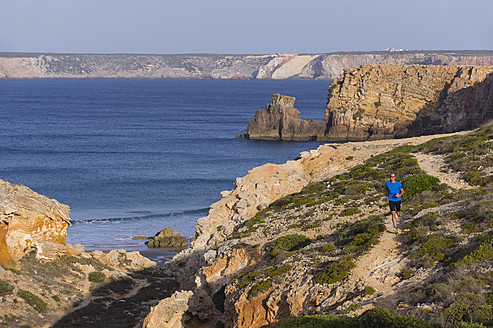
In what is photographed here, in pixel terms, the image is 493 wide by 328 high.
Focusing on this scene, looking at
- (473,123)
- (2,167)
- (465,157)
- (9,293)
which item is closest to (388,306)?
(465,157)

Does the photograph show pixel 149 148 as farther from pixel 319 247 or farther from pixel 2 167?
pixel 319 247

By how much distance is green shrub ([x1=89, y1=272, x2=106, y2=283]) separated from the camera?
130 ft

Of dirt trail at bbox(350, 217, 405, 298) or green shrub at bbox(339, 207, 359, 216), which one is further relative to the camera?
green shrub at bbox(339, 207, 359, 216)

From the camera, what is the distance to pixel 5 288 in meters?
31.5

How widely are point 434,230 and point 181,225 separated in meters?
45.5

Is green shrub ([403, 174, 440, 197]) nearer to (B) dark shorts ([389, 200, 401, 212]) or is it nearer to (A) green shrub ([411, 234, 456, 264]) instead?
(B) dark shorts ([389, 200, 401, 212])

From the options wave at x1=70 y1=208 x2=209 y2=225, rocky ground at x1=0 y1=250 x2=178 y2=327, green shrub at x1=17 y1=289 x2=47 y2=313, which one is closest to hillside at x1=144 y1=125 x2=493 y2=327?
rocky ground at x1=0 y1=250 x2=178 y2=327

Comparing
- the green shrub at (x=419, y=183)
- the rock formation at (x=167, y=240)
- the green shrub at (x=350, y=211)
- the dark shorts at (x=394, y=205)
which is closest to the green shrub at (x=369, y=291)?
the dark shorts at (x=394, y=205)

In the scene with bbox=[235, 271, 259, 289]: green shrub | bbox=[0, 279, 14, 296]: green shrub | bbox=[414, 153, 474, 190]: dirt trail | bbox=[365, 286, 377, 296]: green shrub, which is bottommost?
bbox=[0, 279, 14, 296]: green shrub

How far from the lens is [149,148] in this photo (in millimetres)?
113625

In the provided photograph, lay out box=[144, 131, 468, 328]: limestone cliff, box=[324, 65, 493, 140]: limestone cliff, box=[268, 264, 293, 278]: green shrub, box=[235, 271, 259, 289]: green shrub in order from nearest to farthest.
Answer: box=[144, 131, 468, 328]: limestone cliff, box=[268, 264, 293, 278]: green shrub, box=[235, 271, 259, 289]: green shrub, box=[324, 65, 493, 140]: limestone cliff

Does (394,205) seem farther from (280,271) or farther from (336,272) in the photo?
(280,271)

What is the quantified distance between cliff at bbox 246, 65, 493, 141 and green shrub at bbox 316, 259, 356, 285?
345 feet

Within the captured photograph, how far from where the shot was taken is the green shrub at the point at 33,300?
32.0 meters
